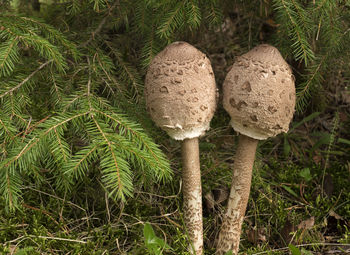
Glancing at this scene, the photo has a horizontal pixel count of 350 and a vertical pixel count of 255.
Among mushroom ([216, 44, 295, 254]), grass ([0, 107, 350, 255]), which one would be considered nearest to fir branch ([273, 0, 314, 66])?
mushroom ([216, 44, 295, 254])

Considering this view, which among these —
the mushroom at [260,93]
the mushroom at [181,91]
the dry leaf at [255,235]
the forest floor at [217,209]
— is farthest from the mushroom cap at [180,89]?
the dry leaf at [255,235]

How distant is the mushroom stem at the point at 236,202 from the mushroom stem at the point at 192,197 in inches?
7.5

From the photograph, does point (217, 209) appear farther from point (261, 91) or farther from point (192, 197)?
point (261, 91)

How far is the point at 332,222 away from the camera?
10.2 ft

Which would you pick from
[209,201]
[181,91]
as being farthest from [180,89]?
[209,201]

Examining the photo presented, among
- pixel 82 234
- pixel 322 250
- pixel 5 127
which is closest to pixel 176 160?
pixel 82 234

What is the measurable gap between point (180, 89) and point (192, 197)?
2.85ft

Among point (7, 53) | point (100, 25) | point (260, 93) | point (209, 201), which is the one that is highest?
point (7, 53)

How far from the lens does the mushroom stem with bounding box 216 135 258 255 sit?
2564 mm

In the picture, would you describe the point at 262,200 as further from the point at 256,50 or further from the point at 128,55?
the point at 128,55

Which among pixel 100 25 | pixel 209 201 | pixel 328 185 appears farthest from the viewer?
pixel 328 185

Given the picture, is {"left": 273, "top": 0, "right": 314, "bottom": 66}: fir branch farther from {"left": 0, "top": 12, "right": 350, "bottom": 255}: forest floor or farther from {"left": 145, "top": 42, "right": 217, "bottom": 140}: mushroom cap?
{"left": 0, "top": 12, "right": 350, "bottom": 255}: forest floor

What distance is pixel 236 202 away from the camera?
2637 mm

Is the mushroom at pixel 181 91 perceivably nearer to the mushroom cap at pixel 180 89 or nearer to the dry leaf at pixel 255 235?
the mushroom cap at pixel 180 89
